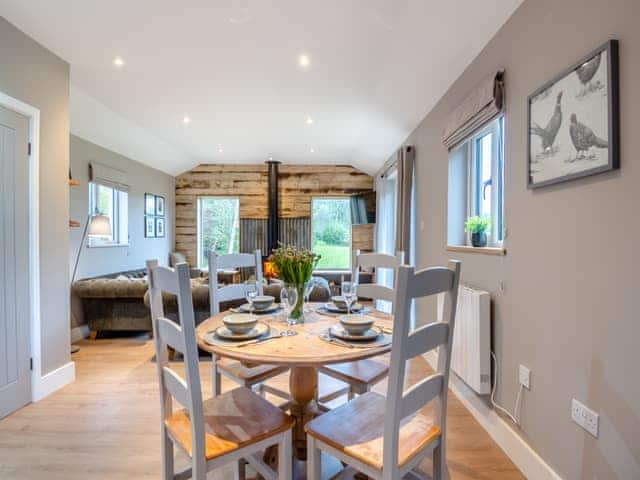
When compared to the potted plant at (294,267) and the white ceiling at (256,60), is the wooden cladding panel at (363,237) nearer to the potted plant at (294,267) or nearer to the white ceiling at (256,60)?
the white ceiling at (256,60)

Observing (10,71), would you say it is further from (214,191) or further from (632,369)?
(214,191)

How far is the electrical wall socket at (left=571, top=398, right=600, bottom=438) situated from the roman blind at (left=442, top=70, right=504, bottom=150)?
1547 millimetres

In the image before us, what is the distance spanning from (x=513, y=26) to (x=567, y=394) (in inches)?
73.0

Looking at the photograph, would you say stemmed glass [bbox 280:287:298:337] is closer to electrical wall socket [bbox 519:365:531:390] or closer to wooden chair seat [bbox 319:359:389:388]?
wooden chair seat [bbox 319:359:389:388]

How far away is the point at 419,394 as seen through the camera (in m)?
1.21

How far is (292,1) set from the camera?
2.23 m

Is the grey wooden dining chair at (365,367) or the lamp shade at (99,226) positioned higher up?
the lamp shade at (99,226)

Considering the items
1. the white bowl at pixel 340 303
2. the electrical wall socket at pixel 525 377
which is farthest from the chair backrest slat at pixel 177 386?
the electrical wall socket at pixel 525 377

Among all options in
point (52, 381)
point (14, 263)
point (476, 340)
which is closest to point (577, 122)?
point (476, 340)

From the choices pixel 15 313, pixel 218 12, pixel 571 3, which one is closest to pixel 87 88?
pixel 218 12

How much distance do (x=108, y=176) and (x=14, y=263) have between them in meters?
2.78

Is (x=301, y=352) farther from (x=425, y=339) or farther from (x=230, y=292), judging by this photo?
(x=230, y=292)

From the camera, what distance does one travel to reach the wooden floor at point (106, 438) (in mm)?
1823

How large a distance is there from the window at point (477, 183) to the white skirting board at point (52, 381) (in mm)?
3295
